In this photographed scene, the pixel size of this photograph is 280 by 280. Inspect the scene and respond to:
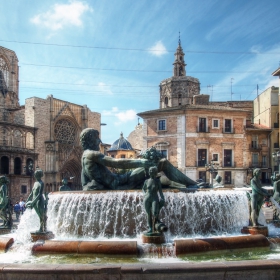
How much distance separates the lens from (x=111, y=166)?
388 inches

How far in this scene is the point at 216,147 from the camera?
139ft

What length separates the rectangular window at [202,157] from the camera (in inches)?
1633

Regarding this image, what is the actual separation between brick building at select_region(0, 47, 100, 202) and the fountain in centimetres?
3403

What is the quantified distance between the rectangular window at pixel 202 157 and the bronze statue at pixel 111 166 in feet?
102

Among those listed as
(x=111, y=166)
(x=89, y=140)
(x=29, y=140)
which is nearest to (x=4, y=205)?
(x=89, y=140)

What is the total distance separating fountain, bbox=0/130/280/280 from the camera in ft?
19.2

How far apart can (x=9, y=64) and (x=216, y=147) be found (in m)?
31.9

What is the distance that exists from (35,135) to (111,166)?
4135 centimetres

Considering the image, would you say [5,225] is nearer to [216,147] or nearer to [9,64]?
[216,147]

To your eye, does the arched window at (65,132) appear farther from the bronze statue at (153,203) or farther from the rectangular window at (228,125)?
the bronze statue at (153,203)

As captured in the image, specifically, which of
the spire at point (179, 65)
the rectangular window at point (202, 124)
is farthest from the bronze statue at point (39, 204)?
the spire at point (179, 65)

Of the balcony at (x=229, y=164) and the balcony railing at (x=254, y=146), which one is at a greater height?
the balcony railing at (x=254, y=146)

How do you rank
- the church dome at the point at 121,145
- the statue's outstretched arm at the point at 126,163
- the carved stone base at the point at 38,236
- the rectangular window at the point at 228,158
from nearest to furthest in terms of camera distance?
1. the carved stone base at the point at 38,236
2. the statue's outstretched arm at the point at 126,163
3. the rectangular window at the point at 228,158
4. the church dome at the point at 121,145

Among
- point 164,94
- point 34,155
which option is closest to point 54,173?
point 34,155
